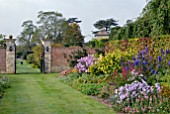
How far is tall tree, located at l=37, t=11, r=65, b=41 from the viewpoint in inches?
1655

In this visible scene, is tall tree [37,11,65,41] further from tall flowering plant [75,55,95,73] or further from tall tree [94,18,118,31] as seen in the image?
tall flowering plant [75,55,95,73]

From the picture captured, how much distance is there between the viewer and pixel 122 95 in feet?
25.3

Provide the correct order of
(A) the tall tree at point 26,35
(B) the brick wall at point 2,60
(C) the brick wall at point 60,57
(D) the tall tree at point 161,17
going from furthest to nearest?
1. (A) the tall tree at point 26,35
2. (C) the brick wall at point 60,57
3. (B) the brick wall at point 2,60
4. (D) the tall tree at point 161,17

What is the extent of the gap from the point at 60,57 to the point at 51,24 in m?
20.8

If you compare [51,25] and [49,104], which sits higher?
[51,25]

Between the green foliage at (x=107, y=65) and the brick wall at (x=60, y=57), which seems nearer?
the green foliage at (x=107, y=65)

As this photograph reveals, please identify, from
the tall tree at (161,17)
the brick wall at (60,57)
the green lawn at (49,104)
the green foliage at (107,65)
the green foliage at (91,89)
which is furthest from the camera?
the brick wall at (60,57)

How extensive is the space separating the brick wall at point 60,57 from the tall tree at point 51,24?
18.4 meters

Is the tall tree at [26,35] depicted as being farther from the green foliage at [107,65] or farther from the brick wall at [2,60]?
the green foliage at [107,65]

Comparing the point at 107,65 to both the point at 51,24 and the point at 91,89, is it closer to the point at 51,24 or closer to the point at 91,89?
the point at 91,89

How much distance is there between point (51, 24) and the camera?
43062 mm

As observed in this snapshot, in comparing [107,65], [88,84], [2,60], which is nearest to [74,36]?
[2,60]

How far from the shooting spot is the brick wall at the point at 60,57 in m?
22.7

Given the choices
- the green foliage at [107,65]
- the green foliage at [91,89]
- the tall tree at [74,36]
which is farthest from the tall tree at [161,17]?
the tall tree at [74,36]
